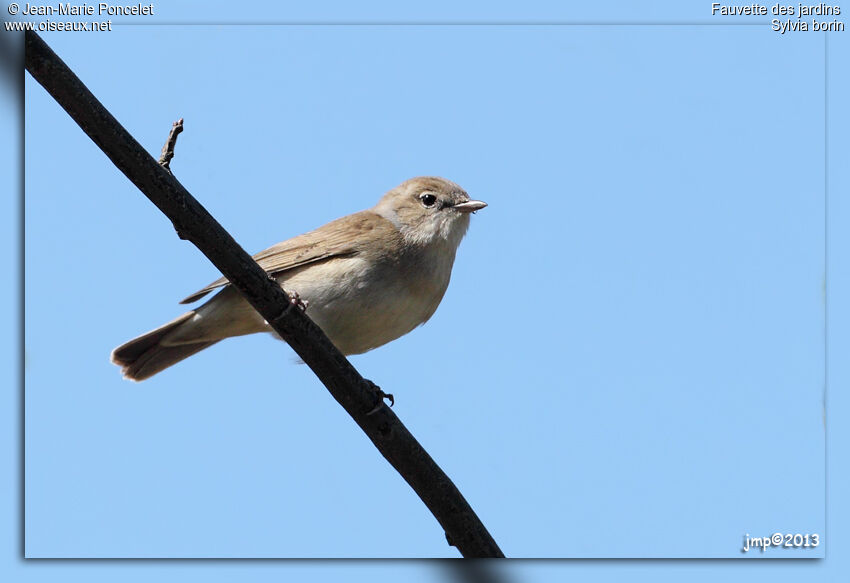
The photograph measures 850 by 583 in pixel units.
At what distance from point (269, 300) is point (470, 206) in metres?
3.27

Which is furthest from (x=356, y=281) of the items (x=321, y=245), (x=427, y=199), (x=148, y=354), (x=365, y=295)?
(x=148, y=354)

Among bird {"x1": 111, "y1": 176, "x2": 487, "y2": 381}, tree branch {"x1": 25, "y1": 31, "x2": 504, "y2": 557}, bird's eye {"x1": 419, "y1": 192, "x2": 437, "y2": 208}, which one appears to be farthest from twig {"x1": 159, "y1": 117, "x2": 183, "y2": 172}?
bird's eye {"x1": 419, "y1": 192, "x2": 437, "y2": 208}

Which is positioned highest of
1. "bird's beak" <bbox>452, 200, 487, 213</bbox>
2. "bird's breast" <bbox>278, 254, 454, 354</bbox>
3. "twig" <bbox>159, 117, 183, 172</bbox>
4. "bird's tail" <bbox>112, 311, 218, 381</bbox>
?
"bird's beak" <bbox>452, 200, 487, 213</bbox>

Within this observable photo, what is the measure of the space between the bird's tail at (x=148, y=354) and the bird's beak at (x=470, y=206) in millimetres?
2338

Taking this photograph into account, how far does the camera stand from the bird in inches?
272

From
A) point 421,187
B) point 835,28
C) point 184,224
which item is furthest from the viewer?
point 421,187

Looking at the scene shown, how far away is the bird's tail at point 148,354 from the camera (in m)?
7.96

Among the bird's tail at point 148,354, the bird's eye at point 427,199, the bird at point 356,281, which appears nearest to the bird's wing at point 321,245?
the bird at point 356,281

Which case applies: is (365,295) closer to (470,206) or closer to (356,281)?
(356,281)

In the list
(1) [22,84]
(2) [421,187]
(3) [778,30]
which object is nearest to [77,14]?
(1) [22,84]

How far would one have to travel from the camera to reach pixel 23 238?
590 centimetres

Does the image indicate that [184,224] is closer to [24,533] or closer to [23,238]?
[23,238]

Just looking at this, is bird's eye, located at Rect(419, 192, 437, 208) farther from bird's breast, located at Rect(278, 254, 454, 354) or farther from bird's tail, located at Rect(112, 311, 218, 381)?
bird's tail, located at Rect(112, 311, 218, 381)

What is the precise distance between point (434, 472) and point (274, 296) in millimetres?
1318
